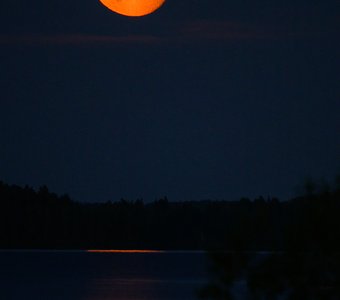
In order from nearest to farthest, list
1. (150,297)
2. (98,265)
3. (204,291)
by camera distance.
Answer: (204,291), (150,297), (98,265)

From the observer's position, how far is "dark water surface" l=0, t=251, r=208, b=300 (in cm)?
2758

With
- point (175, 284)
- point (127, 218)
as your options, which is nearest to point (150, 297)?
point (175, 284)

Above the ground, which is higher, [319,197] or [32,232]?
[32,232]

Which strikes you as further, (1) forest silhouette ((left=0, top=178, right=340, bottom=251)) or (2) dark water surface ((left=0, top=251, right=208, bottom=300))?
(1) forest silhouette ((left=0, top=178, right=340, bottom=251))

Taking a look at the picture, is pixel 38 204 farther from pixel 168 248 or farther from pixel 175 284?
pixel 175 284

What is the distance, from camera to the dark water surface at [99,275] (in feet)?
90.5

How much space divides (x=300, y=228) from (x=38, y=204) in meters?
33.6

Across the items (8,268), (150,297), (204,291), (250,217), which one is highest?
(8,268)

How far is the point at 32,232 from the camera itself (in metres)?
41.7

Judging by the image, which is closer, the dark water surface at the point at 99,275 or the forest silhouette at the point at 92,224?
the dark water surface at the point at 99,275

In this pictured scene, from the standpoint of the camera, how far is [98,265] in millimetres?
44656

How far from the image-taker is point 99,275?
3722 centimetres

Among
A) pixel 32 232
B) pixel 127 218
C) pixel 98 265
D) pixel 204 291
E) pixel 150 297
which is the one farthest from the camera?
pixel 98 265

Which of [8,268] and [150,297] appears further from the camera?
[8,268]
